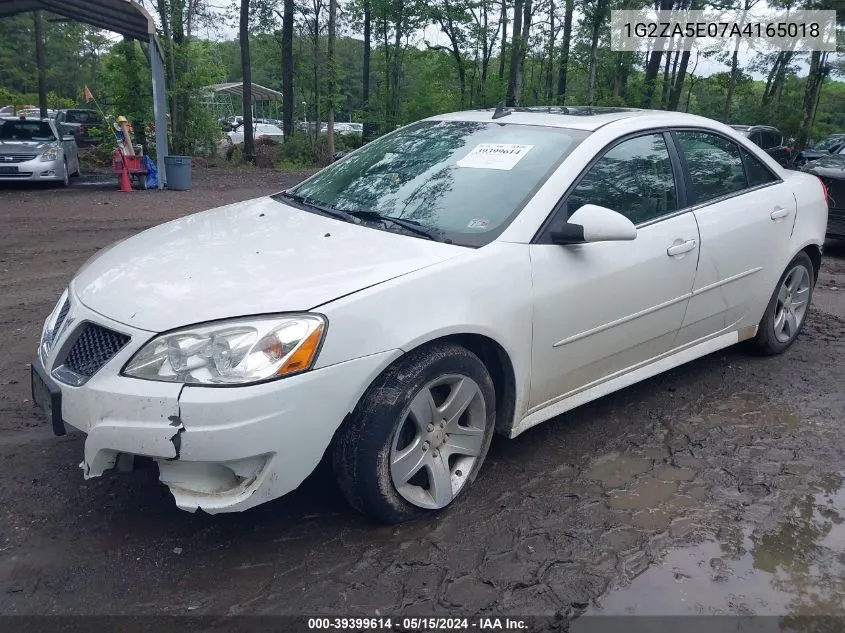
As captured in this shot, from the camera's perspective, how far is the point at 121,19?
1343cm

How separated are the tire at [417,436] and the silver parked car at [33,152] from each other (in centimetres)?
1303

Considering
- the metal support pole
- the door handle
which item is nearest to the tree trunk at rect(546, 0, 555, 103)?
the metal support pole

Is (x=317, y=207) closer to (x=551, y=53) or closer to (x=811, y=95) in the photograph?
(x=811, y=95)

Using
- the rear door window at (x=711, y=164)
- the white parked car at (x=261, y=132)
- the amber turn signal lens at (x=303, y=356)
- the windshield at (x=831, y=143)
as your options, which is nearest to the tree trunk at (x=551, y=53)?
the white parked car at (x=261, y=132)

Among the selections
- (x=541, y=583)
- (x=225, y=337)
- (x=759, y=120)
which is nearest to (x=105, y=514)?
(x=225, y=337)

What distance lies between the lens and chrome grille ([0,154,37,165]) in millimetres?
13159

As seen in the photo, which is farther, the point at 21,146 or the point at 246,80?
the point at 246,80

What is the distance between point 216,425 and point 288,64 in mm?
23119

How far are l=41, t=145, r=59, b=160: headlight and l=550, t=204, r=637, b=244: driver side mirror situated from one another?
1320cm

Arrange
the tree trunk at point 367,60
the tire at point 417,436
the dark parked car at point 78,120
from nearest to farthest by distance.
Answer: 1. the tire at point 417,436
2. the dark parked car at point 78,120
3. the tree trunk at point 367,60

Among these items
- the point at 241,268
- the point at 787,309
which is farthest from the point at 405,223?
the point at 787,309

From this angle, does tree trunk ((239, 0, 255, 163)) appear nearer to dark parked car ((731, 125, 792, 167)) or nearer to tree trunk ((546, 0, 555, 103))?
tree trunk ((546, 0, 555, 103))

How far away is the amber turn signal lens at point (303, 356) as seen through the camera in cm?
248

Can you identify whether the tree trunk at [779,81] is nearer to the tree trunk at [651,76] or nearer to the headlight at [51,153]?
the tree trunk at [651,76]
